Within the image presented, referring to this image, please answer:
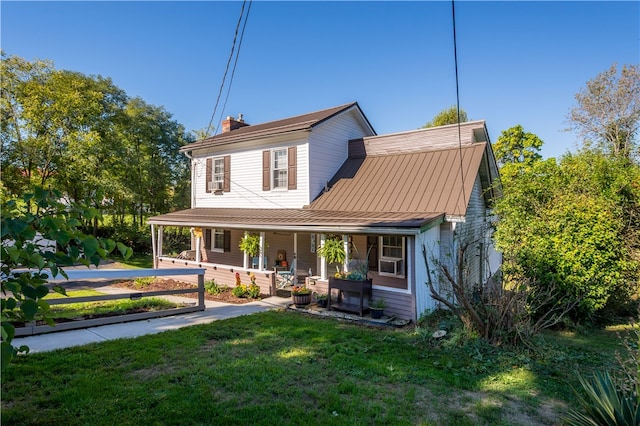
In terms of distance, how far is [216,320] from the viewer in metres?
8.08

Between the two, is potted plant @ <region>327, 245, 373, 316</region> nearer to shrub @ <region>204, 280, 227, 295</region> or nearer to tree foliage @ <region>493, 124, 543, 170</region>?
shrub @ <region>204, 280, 227, 295</region>

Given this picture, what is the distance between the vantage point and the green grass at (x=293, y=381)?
382 centimetres

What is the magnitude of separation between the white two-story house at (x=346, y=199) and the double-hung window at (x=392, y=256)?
3 cm

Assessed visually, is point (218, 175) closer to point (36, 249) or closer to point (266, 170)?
point (266, 170)

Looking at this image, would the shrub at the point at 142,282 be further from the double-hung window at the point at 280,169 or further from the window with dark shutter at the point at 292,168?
the window with dark shutter at the point at 292,168

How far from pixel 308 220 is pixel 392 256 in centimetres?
325

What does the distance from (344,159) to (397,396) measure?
1075 cm

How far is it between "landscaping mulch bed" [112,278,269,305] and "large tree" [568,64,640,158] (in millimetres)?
25819

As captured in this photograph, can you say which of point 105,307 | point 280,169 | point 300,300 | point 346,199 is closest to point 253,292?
point 300,300

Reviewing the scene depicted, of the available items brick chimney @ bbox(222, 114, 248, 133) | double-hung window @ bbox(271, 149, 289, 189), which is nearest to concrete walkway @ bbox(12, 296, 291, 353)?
double-hung window @ bbox(271, 149, 289, 189)

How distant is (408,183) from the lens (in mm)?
11312

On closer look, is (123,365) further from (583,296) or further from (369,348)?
(583,296)

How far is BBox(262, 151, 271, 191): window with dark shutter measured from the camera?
43.8 ft

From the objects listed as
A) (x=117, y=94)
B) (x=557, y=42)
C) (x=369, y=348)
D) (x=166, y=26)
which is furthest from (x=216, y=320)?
(x=117, y=94)
